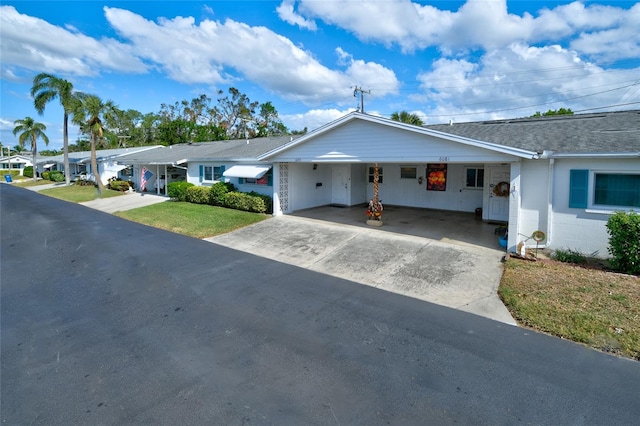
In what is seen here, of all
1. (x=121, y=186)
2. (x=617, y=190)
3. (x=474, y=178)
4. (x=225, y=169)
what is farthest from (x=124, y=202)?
(x=617, y=190)

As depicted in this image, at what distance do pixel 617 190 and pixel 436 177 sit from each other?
26.8 feet

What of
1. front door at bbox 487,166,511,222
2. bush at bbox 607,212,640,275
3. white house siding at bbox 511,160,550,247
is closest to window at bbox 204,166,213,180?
front door at bbox 487,166,511,222

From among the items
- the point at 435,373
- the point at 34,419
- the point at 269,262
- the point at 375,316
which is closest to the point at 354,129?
the point at 269,262

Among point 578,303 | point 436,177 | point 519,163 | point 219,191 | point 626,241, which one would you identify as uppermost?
point 519,163

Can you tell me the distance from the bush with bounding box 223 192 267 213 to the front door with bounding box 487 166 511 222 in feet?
32.2

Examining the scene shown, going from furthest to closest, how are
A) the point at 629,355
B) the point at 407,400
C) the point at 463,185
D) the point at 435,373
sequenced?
1. the point at 463,185
2. the point at 629,355
3. the point at 435,373
4. the point at 407,400

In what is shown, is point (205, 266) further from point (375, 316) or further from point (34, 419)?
point (34, 419)

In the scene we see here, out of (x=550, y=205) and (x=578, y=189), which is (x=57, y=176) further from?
(x=578, y=189)

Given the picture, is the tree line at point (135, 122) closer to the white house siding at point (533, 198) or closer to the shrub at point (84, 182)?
the shrub at point (84, 182)

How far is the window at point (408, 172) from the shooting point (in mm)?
17297

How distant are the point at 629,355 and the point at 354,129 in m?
9.70

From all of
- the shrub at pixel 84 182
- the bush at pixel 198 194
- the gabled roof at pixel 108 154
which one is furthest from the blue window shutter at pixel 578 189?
the shrub at pixel 84 182

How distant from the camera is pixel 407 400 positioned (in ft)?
12.5

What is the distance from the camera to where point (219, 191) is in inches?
723
